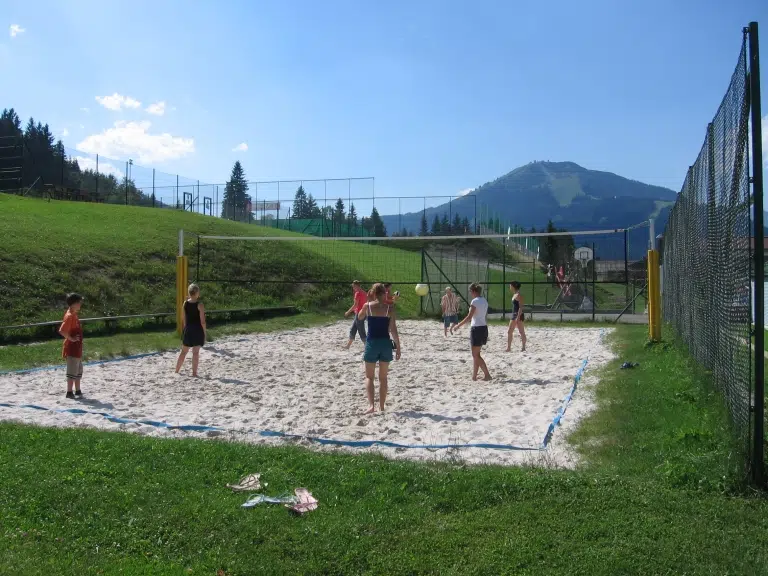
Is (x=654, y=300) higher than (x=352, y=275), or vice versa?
(x=352, y=275)

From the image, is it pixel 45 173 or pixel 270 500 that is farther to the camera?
pixel 45 173

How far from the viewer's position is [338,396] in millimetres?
8492

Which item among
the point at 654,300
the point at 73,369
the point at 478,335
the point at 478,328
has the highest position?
the point at 654,300

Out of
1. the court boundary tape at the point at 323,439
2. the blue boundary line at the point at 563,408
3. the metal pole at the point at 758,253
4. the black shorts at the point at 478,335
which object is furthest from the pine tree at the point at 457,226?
the metal pole at the point at 758,253

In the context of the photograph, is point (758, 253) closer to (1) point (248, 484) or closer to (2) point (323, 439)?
(1) point (248, 484)

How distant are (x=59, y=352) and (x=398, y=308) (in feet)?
43.0

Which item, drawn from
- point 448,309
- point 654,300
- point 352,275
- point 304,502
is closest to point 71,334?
point 304,502

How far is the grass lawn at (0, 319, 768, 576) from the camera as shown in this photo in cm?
346

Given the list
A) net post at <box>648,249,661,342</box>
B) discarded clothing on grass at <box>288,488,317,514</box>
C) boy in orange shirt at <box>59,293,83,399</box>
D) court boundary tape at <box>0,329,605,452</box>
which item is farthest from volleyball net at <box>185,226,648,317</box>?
discarded clothing on grass at <box>288,488,317,514</box>

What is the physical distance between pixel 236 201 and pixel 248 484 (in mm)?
45221

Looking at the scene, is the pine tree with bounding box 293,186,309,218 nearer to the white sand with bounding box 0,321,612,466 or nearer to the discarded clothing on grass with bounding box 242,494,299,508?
the white sand with bounding box 0,321,612,466

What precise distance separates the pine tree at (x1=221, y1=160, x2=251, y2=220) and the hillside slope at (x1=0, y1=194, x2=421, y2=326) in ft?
34.2

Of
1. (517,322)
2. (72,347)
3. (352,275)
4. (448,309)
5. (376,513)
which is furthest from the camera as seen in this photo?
(352,275)

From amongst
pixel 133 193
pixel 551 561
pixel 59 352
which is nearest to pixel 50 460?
pixel 551 561
